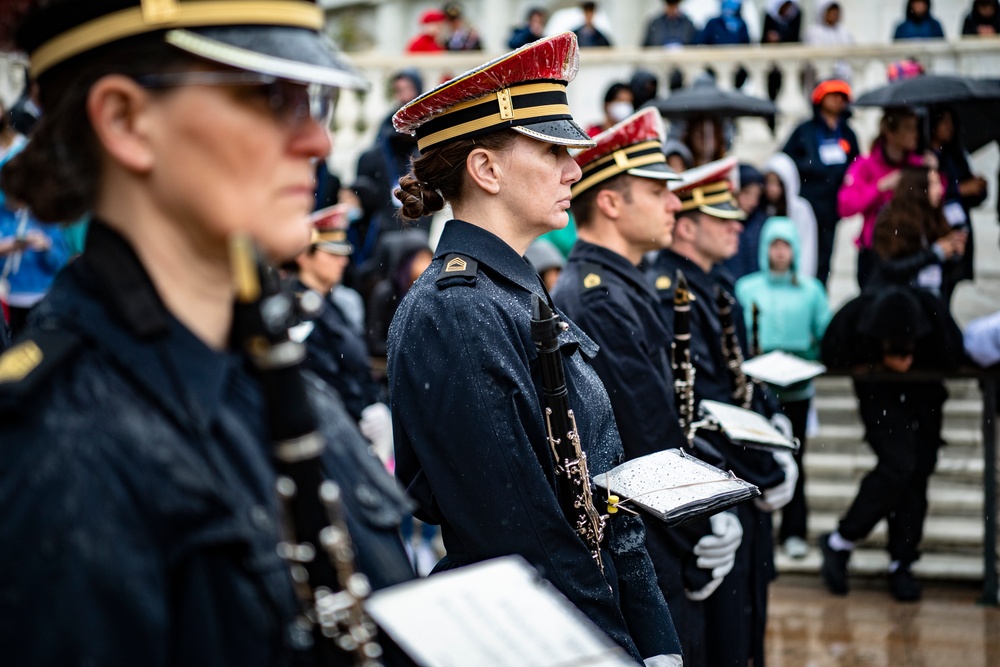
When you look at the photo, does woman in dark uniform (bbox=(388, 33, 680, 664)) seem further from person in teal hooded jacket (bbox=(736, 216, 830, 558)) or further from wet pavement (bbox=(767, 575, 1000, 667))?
person in teal hooded jacket (bbox=(736, 216, 830, 558))

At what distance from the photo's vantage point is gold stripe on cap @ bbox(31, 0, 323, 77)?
5.42ft

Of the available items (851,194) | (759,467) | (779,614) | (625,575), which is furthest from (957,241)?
(625,575)

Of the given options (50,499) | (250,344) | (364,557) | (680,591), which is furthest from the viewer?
(680,591)

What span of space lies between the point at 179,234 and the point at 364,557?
60cm

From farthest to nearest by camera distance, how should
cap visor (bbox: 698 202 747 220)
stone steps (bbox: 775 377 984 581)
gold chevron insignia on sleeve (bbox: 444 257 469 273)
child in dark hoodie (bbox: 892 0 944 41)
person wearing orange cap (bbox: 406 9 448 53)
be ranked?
person wearing orange cap (bbox: 406 9 448 53), child in dark hoodie (bbox: 892 0 944 41), stone steps (bbox: 775 377 984 581), cap visor (bbox: 698 202 747 220), gold chevron insignia on sleeve (bbox: 444 257 469 273)

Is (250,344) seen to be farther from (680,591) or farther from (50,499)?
(680,591)

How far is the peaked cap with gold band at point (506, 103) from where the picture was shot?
10.7 feet

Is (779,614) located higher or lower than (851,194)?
lower

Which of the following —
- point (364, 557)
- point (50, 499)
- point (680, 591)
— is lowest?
point (680, 591)

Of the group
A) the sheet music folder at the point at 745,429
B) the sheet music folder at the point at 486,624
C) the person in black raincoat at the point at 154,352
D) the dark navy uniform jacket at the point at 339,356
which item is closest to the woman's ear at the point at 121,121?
the person in black raincoat at the point at 154,352

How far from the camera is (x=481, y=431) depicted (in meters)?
2.92

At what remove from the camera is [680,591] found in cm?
437

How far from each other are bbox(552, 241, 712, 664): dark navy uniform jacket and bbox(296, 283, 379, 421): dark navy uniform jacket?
7.68 ft

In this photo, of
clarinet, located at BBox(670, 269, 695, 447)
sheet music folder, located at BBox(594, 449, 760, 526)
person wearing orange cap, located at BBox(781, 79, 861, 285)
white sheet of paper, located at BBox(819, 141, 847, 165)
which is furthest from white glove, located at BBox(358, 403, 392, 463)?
white sheet of paper, located at BBox(819, 141, 847, 165)
